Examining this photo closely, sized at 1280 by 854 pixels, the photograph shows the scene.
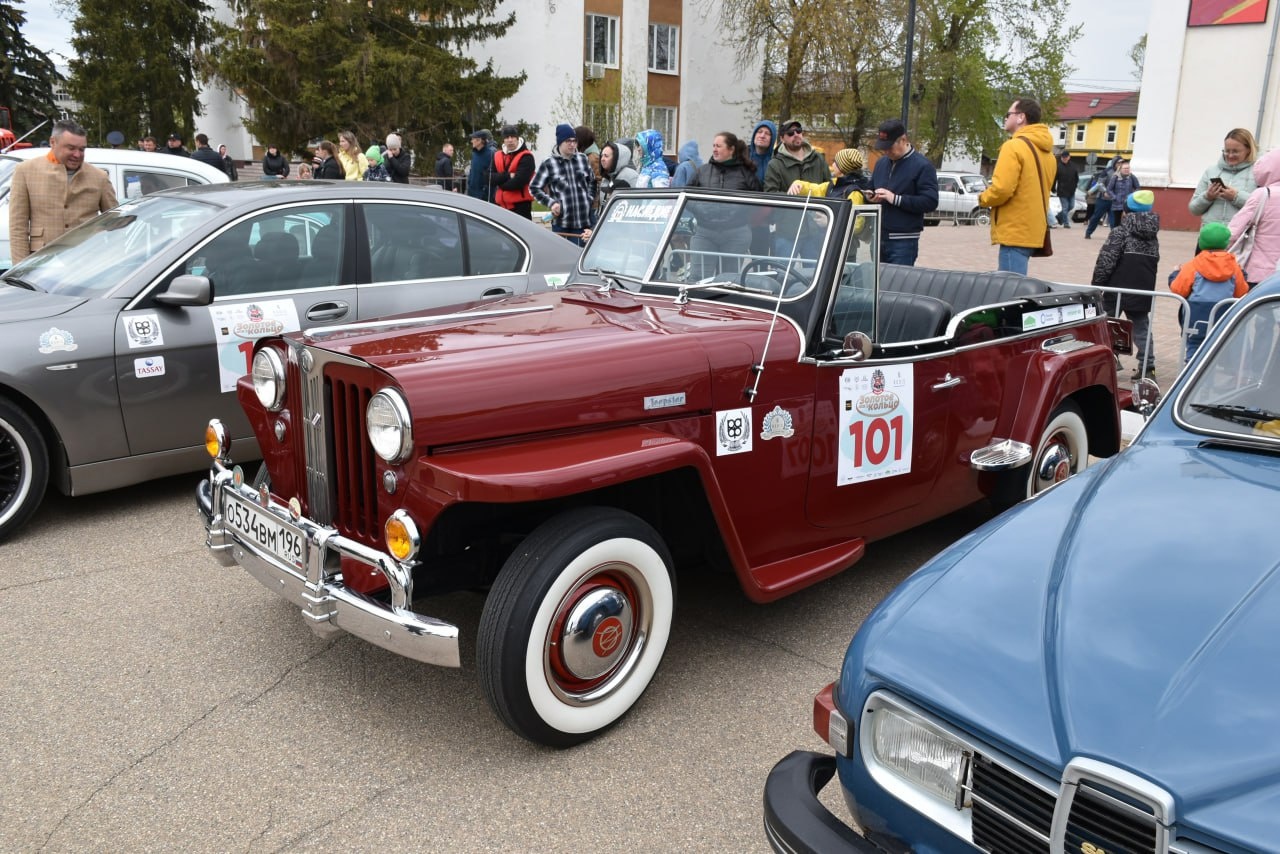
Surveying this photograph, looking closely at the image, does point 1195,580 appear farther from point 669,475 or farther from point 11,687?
point 11,687

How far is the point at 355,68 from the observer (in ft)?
94.7

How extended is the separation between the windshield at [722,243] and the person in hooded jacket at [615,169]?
22.2ft

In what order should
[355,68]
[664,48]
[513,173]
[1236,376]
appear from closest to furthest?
[1236,376] → [513,173] → [355,68] → [664,48]

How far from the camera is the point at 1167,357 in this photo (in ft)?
29.0

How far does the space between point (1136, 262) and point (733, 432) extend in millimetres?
5923

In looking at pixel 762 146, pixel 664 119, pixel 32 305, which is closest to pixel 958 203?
pixel 664 119

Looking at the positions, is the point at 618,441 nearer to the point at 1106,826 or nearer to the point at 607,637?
the point at 607,637

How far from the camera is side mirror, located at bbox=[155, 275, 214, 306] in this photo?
4.63 metres

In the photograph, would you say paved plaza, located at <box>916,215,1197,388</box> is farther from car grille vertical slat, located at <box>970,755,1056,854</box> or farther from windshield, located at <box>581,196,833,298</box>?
car grille vertical slat, located at <box>970,755,1056,854</box>

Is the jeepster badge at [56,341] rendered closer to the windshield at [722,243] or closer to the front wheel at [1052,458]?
the windshield at [722,243]

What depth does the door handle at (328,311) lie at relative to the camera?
5258 millimetres

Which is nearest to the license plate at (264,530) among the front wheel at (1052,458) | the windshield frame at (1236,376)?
the windshield frame at (1236,376)

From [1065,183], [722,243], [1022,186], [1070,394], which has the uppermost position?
[1065,183]

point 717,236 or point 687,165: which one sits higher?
point 687,165
